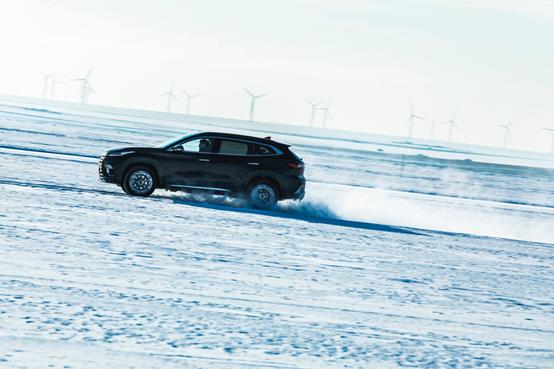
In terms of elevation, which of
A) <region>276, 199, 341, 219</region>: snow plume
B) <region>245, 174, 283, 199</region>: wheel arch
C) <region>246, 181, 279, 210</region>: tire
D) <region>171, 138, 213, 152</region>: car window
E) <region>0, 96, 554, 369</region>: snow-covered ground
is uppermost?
<region>171, 138, 213, 152</region>: car window

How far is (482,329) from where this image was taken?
27.9 ft

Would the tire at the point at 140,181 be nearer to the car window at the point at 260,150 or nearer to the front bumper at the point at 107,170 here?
the front bumper at the point at 107,170

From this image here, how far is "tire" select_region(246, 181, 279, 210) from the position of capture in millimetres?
18500

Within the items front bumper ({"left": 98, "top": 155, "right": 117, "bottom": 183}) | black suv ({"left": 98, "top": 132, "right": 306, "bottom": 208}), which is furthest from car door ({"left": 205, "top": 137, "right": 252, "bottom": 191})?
front bumper ({"left": 98, "top": 155, "right": 117, "bottom": 183})

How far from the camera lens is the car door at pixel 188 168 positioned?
18.4m

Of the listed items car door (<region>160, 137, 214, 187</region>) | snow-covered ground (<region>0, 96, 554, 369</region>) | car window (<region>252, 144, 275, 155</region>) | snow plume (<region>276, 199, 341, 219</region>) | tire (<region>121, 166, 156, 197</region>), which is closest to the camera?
snow-covered ground (<region>0, 96, 554, 369</region>)

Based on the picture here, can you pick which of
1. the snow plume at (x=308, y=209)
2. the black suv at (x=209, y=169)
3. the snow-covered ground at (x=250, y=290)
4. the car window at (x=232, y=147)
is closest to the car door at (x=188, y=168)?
the black suv at (x=209, y=169)

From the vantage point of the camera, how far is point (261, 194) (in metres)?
18.5

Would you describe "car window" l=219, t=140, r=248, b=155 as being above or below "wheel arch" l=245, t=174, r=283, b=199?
above

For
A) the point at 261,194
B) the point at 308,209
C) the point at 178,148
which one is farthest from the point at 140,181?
the point at 308,209

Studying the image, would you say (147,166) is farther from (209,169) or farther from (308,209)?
(308,209)

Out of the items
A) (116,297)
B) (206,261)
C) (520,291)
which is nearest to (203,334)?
(116,297)

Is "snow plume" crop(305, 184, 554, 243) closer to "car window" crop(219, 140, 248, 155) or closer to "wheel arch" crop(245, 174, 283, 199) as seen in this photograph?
"wheel arch" crop(245, 174, 283, 199)

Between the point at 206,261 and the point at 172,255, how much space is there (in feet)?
1.68
